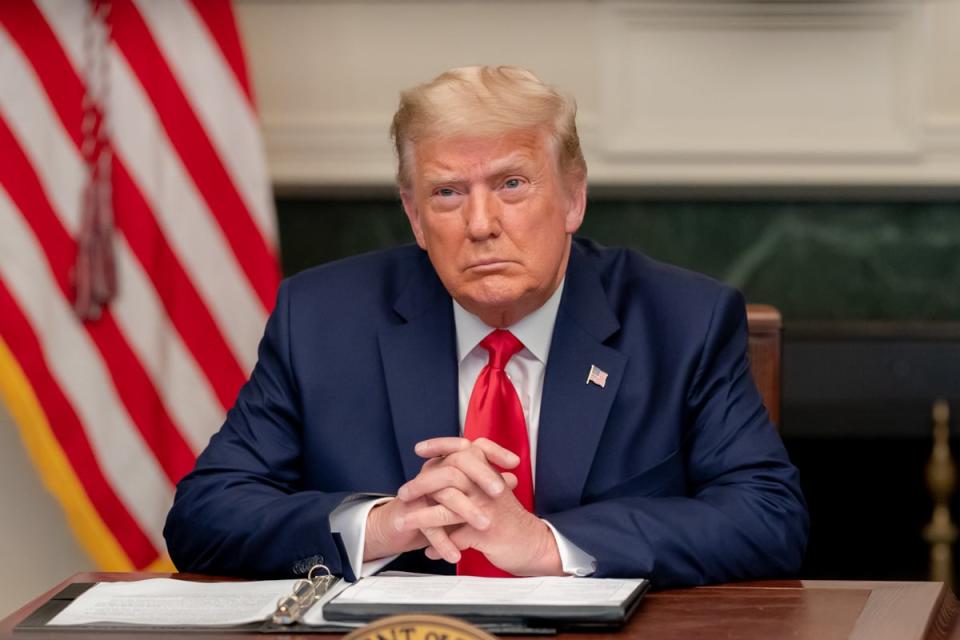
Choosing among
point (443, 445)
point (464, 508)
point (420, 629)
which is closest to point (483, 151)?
point (443, 445)

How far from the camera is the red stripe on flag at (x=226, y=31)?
3.72 m

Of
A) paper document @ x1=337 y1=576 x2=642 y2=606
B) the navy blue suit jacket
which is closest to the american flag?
the navy blue suit jacket

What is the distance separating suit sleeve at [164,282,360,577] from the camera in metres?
2.31

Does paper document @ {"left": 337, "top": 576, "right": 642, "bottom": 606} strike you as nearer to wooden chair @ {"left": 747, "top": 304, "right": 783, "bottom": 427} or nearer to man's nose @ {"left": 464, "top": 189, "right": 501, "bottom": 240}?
man's nose @ {"left": 464, "top": 189, "right": 501, "bottom": 240}

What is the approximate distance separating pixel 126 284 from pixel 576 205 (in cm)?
142

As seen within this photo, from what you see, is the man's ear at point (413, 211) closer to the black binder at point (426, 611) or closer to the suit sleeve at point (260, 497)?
the suit sleeve at point (260, 497)

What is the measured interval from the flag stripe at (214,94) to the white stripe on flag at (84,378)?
50 centimetres

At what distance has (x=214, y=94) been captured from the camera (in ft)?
12.2

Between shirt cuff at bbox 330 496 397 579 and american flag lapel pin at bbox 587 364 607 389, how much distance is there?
1.56ft

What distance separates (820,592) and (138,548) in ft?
6.93

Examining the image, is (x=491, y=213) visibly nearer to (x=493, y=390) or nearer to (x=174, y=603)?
(x=493, y=390)

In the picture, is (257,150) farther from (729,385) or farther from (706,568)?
(706,568)

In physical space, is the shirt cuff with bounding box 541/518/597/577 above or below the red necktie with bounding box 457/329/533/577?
below

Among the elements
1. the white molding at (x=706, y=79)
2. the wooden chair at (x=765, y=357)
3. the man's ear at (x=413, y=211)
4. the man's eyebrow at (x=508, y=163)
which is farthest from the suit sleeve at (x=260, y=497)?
the white molding at (x=706, y=79)
